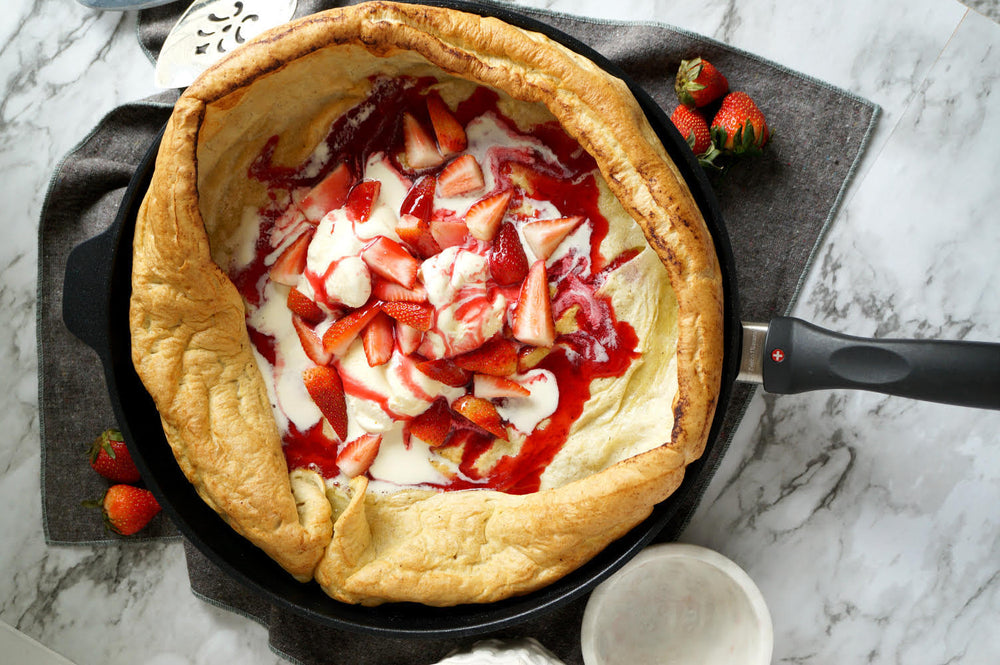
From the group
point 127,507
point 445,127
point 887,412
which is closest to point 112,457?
point 127,507

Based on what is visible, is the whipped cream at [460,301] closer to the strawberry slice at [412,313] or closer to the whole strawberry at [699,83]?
the strawberry slice at [412,313]

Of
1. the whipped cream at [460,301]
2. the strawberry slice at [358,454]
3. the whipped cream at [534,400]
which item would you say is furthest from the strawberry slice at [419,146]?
the strawberry slice at [358,454]

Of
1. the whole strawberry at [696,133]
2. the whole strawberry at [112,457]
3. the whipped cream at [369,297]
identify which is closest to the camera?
the whipped cream at [369,297]

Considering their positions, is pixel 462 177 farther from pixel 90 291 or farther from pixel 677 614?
pixel 677 614

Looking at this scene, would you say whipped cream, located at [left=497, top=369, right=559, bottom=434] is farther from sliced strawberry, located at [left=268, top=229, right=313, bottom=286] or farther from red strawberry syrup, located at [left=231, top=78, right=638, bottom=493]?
sliced strawberry, located at [left=268, top=229, right=313, bottom=286]

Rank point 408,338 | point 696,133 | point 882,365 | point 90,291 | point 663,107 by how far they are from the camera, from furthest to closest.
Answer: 1. point 663,107
2. point 696,133
3. point 408,338
4. point 90,291
5. point 882,365

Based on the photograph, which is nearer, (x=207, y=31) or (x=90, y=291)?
(x=90, y=291)
